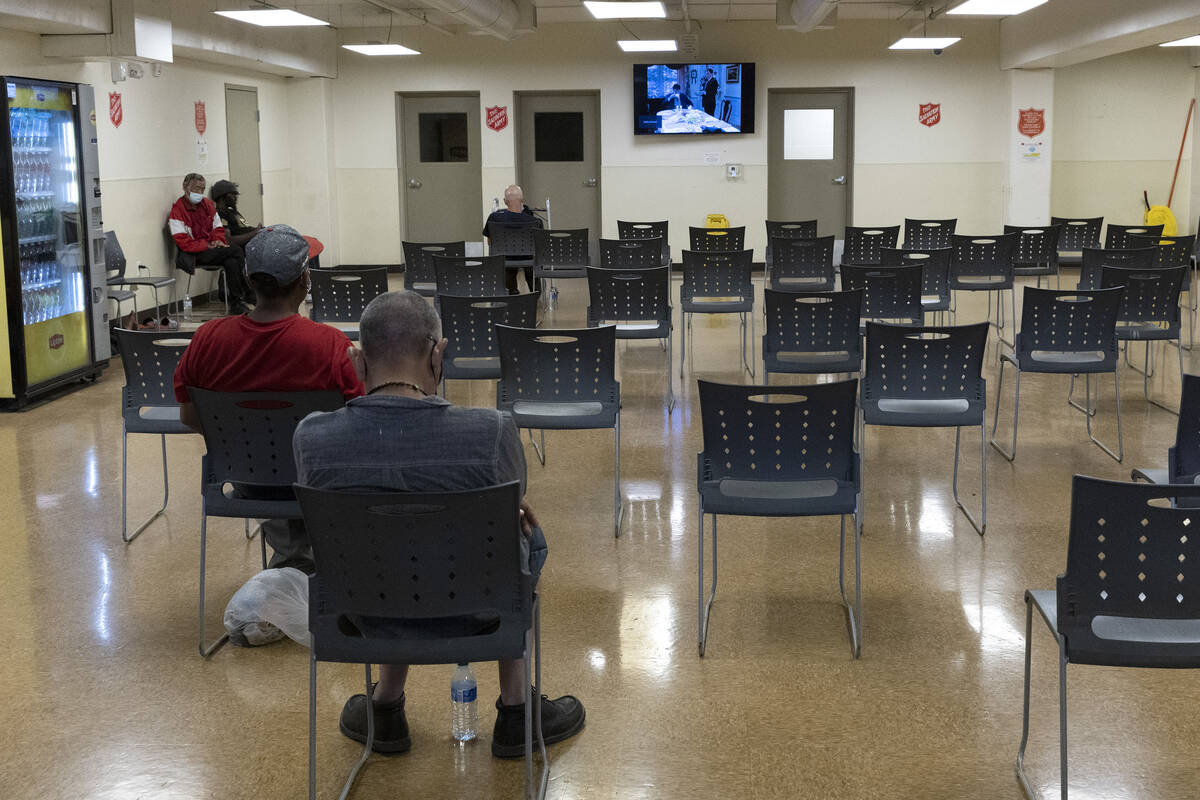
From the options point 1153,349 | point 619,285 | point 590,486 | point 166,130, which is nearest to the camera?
point 590,486

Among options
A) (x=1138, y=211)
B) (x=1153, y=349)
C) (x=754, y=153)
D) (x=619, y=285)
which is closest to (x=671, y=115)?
(x=754, y=153)

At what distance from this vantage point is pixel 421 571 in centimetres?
248

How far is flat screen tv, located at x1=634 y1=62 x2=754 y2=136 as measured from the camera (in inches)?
550

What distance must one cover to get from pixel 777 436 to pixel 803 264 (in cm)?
491

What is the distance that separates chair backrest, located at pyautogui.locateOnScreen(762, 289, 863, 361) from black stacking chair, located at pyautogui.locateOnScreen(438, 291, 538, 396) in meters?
1.10

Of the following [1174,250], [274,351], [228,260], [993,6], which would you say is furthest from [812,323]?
[228,260]

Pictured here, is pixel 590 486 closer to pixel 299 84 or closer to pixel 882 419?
pixel 882 419

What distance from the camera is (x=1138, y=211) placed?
14359 mm

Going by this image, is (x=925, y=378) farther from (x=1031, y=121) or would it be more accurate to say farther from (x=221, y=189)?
(x=1031, y=121)

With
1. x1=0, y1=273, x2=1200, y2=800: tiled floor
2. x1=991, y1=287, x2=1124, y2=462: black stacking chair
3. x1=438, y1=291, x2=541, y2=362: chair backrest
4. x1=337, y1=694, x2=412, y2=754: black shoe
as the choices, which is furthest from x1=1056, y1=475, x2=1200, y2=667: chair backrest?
x1=438, y1=291, x2=541, y2=362: chair backrest

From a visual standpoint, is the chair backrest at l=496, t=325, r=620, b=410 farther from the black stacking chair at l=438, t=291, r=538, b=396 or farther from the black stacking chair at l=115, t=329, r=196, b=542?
the black stacking chair at l=115, t=329, r=196, b=542

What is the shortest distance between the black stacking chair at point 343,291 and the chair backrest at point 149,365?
1879 mm

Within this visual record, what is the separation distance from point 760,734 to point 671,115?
11708mm

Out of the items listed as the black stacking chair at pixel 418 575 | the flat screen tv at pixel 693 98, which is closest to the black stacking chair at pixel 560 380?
the black stacking chair at pixel 418 575
